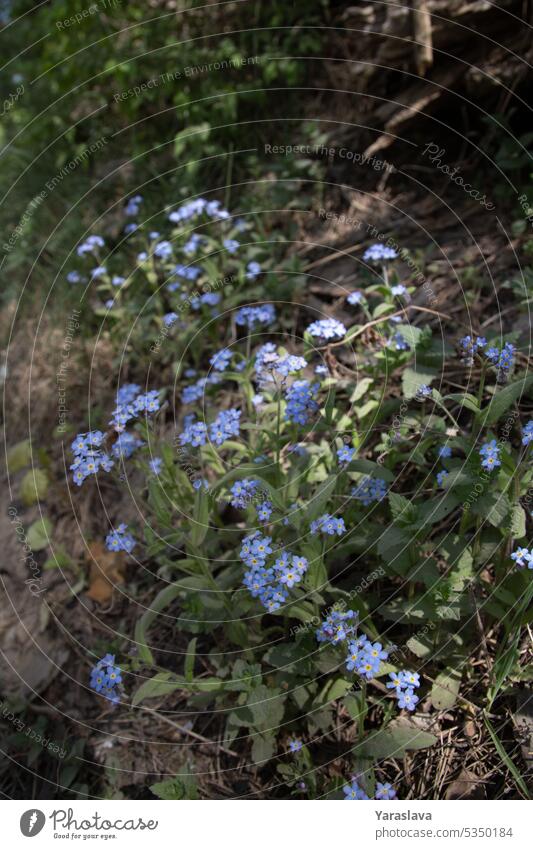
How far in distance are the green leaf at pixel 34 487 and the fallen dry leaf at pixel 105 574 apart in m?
0.96

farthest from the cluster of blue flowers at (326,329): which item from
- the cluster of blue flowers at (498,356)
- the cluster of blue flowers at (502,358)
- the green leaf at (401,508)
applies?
the green leaf at (401,508)

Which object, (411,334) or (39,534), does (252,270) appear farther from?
(39,534)

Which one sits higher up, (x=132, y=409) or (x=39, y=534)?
(x=39, y=534)

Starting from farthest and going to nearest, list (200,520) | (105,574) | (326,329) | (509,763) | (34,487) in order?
(34,487) → (105,574) → (326,329) → (200,520) → (509,763)

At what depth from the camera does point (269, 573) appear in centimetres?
340

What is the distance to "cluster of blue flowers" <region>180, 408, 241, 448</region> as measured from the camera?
3967 mm

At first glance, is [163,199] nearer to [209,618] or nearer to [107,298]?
[107,298]

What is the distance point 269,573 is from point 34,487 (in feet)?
10.4

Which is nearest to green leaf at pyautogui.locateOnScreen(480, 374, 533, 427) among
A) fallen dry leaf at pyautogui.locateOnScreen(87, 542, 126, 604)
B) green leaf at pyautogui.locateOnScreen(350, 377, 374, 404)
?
green leaf at pyautogui.locateOnScreen(350, 377, 374, 404)

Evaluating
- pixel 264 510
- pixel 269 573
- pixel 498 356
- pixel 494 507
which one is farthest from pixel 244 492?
pixel 498 356

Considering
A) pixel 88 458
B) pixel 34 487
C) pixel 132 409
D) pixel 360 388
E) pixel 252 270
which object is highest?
pixel 252 270

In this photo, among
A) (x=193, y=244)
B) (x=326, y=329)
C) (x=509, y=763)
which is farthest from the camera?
(x=193, y=244)

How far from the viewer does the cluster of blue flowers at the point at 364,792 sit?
129 inches

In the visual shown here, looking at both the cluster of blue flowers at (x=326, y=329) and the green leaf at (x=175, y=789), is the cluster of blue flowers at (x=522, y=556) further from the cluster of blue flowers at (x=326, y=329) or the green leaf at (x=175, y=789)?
the green leaf at (x=175, y=789)
